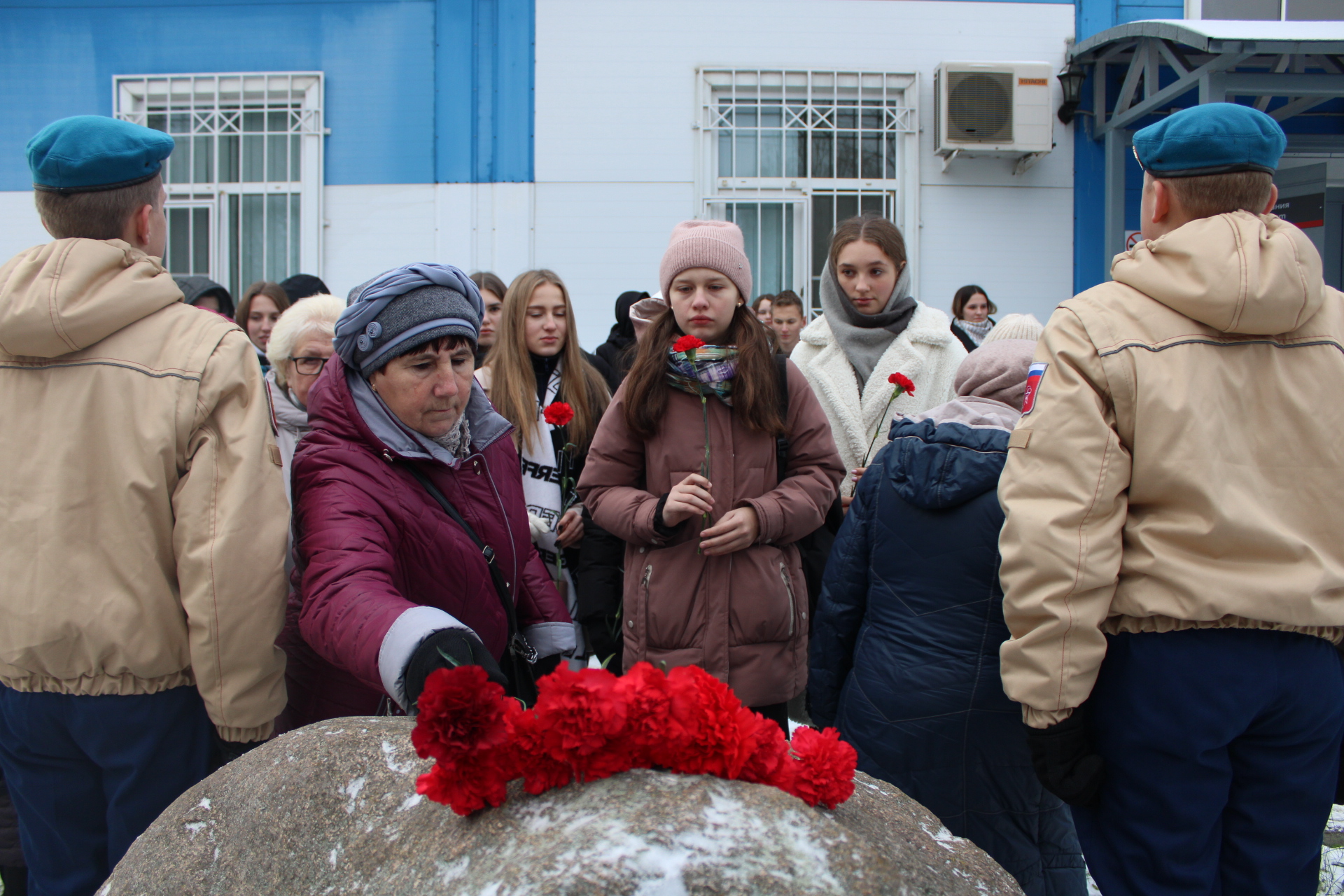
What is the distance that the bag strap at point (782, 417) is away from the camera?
275cm

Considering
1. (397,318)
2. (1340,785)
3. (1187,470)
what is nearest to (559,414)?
(397,318)

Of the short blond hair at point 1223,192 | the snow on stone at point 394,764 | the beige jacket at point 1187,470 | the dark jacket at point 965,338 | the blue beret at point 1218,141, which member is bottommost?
the snow on stone at point 394,764

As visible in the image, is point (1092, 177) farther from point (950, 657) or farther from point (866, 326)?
point (950, 657)

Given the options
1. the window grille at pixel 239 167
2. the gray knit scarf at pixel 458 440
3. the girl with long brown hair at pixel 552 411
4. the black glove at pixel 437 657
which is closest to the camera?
the black glove at pixel 437 657

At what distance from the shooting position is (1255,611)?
5.46 ft

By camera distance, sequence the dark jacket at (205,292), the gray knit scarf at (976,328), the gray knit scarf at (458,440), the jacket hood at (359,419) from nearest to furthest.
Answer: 1. the jacket hood at (359,419)
2. the gray knit scarf at (458,440)
3. the dark jacket at (205,292)
4. the gray knit scarf at (976,328)

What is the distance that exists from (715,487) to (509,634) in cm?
78

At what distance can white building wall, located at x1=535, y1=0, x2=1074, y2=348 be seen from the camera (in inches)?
300

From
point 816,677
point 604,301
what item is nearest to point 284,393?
point 816,677

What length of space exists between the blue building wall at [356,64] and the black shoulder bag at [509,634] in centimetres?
612

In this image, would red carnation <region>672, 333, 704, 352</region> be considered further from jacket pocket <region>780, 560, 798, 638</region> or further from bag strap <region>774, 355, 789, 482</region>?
jacket pocket <region>780, 560, 798, 638</region>

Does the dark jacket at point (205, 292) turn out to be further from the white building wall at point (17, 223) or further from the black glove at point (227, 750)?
the white building wall at point (17, 223)

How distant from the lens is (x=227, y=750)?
6.07 ft

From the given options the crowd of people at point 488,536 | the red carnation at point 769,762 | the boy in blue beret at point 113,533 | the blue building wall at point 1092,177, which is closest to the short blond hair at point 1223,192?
the crowd of people at point 488,536
